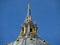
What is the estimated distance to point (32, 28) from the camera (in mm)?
68188

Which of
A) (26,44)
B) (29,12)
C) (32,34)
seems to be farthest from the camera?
(29,12)

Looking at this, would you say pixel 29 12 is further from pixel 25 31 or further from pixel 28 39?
pixel 28 39

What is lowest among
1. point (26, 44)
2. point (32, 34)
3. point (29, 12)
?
point (26, 44)

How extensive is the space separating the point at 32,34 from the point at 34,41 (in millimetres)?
5647

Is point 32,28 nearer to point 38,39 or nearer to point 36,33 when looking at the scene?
point 36,33

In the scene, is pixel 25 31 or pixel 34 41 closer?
pixel 34 41

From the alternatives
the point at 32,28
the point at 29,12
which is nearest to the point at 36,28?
the point at 32,28

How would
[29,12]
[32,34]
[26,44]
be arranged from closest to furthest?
[26,44], [32,34], [29,12]

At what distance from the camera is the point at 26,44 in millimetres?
59875

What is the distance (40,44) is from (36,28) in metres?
9.53

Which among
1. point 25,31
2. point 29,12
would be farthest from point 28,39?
point 29,12

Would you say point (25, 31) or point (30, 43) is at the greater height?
point (25, 31)

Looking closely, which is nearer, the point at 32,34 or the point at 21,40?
the point at 21,40

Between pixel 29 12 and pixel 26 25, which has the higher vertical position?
pixel 29 12
